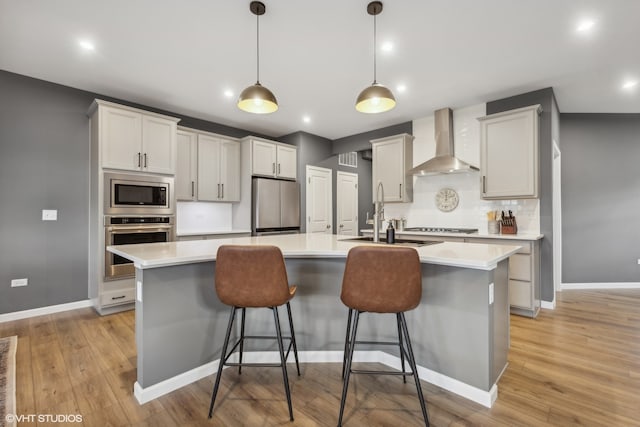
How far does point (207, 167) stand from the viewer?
476cm

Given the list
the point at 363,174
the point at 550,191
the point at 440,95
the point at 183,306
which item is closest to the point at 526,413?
the point at 183,306

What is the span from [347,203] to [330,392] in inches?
207

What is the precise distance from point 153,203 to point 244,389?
2.82 meters

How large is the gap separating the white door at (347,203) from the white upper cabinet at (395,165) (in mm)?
1774

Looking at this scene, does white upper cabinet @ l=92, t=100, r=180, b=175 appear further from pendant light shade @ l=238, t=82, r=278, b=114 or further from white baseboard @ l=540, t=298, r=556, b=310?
white baseboard @ l=540, t=298, r=556, b=310

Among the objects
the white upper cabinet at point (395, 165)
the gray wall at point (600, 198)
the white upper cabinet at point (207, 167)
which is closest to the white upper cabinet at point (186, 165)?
the white upper cabinet at point (207, 167)

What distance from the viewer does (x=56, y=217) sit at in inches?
140

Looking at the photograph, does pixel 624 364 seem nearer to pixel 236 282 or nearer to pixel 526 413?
pixel 526 413

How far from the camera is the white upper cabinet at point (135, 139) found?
139 inches

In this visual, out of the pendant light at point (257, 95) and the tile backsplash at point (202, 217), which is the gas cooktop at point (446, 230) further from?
the tile backsplash at point (202, 217)

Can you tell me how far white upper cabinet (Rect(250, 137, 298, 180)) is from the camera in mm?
5023

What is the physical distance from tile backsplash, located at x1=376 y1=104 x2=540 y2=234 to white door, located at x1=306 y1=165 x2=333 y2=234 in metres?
1.45

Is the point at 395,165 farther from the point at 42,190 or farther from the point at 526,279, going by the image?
the point at 42,190

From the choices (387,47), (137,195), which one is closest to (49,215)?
(137,195)
